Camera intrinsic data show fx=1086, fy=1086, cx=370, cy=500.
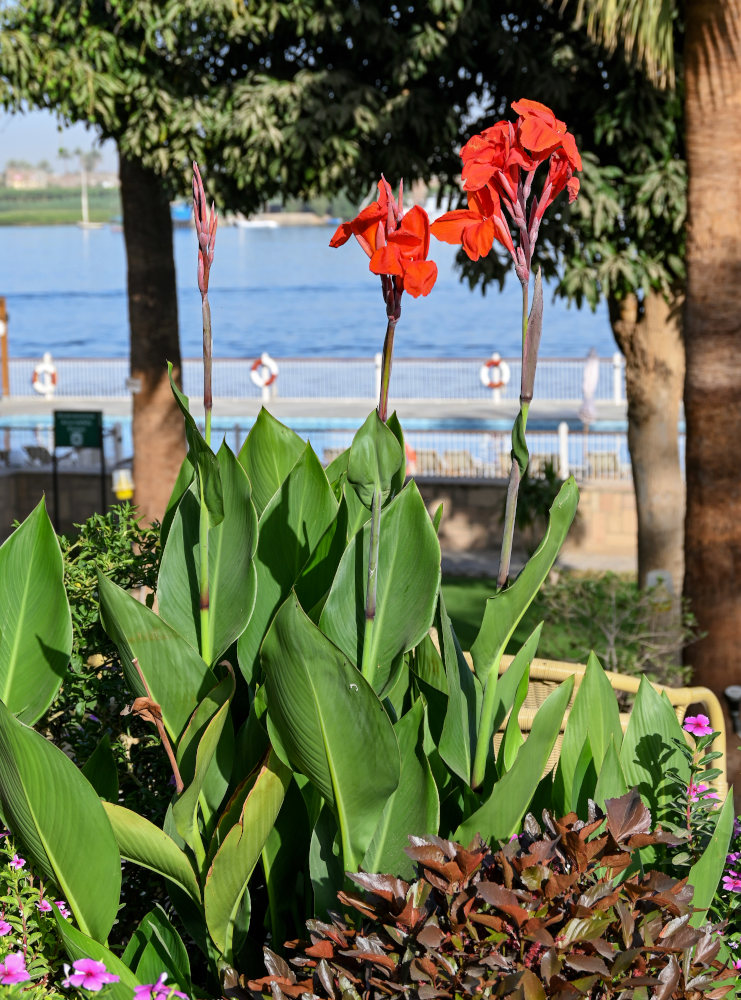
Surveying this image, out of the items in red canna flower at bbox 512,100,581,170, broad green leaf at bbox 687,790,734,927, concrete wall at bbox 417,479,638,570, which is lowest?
concrete wall at bbox 417,479,638,570

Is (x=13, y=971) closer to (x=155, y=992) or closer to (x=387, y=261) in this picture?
(x=155, y=992)

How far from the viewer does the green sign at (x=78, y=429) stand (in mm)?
8320

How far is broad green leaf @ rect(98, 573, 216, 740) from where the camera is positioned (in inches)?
68.0

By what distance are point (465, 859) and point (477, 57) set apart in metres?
6.17

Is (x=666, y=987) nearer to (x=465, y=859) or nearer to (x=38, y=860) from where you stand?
(x=465, y=859)

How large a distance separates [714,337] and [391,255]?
3.00 m

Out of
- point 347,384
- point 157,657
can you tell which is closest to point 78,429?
point 157,657

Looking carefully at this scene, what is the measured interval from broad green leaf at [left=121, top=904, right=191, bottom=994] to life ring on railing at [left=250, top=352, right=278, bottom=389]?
17.3 metres

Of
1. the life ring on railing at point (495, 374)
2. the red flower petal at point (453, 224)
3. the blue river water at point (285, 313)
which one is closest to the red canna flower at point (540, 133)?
the red flower petal at point (453, 224)

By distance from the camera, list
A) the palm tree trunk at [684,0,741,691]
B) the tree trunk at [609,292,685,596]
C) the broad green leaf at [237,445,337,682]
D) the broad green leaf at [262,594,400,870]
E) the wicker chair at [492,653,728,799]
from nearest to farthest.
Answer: the broad green leaf at [262,594,400,870], the broad green leaf at [237,445,337,682], the wicker chair at [492,653,728,799], the palm tree trunk at [684,0,741,691], the tree trunk at [609,292,685,596]

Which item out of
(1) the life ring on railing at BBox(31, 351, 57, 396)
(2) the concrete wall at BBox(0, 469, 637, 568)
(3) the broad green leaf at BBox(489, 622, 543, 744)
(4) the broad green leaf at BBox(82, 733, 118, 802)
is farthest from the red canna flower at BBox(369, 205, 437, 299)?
(1) the life ring on railing at BBox(31, 351, 57, 396)

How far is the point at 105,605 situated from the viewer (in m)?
1.72

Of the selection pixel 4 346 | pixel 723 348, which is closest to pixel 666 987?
pixel 723 348

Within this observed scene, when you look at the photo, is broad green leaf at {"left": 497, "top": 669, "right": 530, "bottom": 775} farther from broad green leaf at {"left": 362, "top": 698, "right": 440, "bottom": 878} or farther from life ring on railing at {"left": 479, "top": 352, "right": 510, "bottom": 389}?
life ring on railing at {"left": 479, "top": 352, "right": 510, "bottom": 389}
